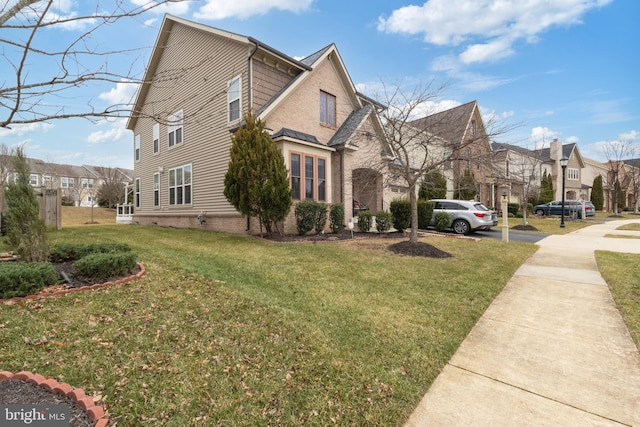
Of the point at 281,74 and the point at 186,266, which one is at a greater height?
the point at 281,74

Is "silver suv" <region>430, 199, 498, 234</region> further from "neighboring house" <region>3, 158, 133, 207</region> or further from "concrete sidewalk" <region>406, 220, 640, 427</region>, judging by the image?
"neighboring house" <region>3, 158, 133, 207</region>

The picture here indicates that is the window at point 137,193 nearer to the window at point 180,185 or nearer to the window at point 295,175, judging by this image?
the window at point 180,185

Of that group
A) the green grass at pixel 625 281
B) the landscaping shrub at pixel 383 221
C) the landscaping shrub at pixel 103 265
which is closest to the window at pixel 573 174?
the green grass at pixel 625 281

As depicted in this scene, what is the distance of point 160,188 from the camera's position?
57.7 ft

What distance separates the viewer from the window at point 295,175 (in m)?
11.8

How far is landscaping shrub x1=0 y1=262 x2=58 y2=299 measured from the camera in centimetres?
385

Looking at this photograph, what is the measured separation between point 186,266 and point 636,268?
34.1ft

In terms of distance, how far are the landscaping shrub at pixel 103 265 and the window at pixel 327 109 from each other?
36.5 ft

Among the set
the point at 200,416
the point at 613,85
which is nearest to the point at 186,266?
the point at 200,416

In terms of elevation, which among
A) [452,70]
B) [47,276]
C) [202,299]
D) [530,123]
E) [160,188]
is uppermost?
[452,70]

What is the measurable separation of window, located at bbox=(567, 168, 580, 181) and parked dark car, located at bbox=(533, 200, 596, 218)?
13983 mm

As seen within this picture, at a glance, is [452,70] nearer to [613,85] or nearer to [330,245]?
[330,245]

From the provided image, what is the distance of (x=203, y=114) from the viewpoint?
13.5 meters

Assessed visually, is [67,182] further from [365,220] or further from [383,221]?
[383,221]
